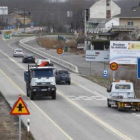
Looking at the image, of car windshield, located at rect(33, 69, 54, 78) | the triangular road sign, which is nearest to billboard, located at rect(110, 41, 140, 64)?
car windshield, located at rect(33, 69, 54, 78)

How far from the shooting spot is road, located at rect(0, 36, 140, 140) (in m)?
26.0

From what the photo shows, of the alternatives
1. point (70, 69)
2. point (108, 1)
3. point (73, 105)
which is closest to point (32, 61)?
point (70, 69)

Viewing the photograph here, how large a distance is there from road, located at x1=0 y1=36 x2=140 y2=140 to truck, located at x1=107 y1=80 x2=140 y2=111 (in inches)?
15.7

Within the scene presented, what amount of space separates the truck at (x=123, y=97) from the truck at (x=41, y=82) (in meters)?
5.26


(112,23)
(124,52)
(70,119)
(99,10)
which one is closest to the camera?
(70,119)

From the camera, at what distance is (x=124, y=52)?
59750 millimetres

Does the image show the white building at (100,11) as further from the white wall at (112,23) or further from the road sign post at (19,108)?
the road sign post at (19,108)

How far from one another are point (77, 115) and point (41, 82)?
7508 millimetres

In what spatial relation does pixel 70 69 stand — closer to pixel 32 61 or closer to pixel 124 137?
pixel 32 61

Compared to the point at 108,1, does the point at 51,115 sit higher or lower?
lower

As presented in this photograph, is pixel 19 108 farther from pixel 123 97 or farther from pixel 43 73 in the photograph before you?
pixel 43 73

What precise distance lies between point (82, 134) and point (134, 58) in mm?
35091

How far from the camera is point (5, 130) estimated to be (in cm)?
2664

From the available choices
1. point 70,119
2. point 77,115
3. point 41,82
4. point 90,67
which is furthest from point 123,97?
point 90,67
